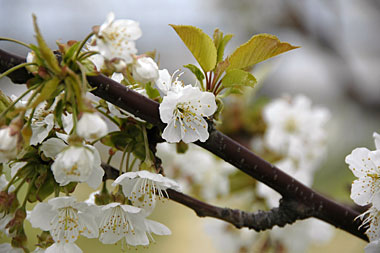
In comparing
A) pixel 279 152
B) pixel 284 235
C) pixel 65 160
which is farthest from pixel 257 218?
pixel 279 152

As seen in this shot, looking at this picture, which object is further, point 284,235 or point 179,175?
point 179,175

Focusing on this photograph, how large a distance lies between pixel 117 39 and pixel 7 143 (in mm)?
168

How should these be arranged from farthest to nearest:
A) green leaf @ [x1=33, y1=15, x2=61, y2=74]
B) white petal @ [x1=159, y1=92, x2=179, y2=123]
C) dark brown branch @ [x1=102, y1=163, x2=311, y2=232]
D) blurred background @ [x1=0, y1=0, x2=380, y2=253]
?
blurred background @ [x1=0, y1=0, x2=380, y2=253] < dark brown branch @ [x1=102, y1=163, x2=311, y2=232] < white petal @ [x1=159, y1=92, x2=179, y2=123] < green leaf @ [x1=33, y1=15, x2=61, y2=74]

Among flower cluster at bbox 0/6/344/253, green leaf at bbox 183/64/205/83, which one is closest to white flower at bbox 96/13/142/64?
flower cluster at bbox 0/6/344/253

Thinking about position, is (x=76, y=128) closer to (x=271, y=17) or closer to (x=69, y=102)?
(x=69, y=102)

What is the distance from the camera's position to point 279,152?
A: 148 centimetres

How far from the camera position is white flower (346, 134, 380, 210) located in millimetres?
649

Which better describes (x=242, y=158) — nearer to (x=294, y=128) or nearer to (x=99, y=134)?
(x=99, y=134)

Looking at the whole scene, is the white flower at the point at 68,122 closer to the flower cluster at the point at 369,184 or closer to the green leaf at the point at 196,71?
the green leaf at the point at 196,71

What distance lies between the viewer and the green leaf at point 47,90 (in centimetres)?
48

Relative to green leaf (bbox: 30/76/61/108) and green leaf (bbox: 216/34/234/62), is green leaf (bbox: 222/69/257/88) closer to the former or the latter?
green leaf (bbox: 216/34/234/62)

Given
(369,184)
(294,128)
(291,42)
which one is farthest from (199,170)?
(291,42)

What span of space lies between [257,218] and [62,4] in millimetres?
5704

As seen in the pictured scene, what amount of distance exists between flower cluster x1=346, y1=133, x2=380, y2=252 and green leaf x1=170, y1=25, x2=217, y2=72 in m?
0.25
